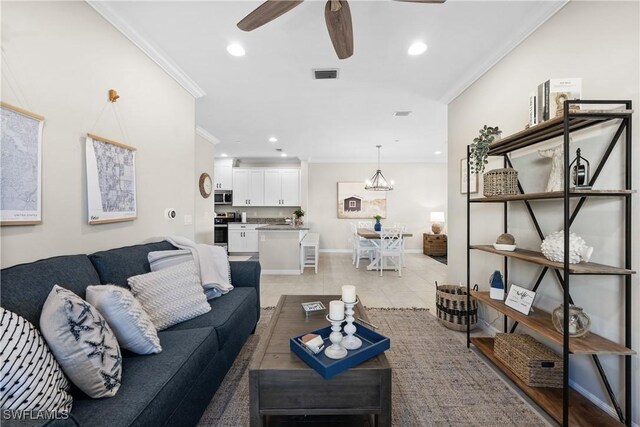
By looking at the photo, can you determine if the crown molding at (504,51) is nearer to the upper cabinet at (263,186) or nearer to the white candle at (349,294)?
the white candle at (349,294)

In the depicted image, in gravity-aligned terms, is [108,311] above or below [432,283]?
above

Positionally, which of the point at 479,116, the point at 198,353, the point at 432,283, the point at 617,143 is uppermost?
the point at 479,116

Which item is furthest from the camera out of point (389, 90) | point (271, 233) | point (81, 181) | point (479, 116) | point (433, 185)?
point (433, 185)

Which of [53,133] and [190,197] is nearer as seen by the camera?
[53,133]

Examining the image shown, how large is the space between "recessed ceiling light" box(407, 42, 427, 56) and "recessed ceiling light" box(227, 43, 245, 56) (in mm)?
1483

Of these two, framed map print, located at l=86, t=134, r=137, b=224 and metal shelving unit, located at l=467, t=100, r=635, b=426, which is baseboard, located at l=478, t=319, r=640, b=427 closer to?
metal shelving unit, located at l=467, t=100, r=635, b=426

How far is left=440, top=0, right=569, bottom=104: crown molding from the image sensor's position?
69.0 inches

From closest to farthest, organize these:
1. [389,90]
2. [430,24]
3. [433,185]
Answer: [430,24] < [389,90] < [433,185]

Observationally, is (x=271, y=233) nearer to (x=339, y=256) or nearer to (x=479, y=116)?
(x=339, y=256)

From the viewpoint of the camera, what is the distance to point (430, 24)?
6.40ft

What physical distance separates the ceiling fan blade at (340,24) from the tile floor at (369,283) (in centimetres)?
280

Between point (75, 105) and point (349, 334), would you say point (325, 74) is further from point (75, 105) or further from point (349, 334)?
point (349, 334)

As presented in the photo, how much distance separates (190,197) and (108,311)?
204 centimetres

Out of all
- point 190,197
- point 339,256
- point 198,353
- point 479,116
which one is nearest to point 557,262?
point 479,116
